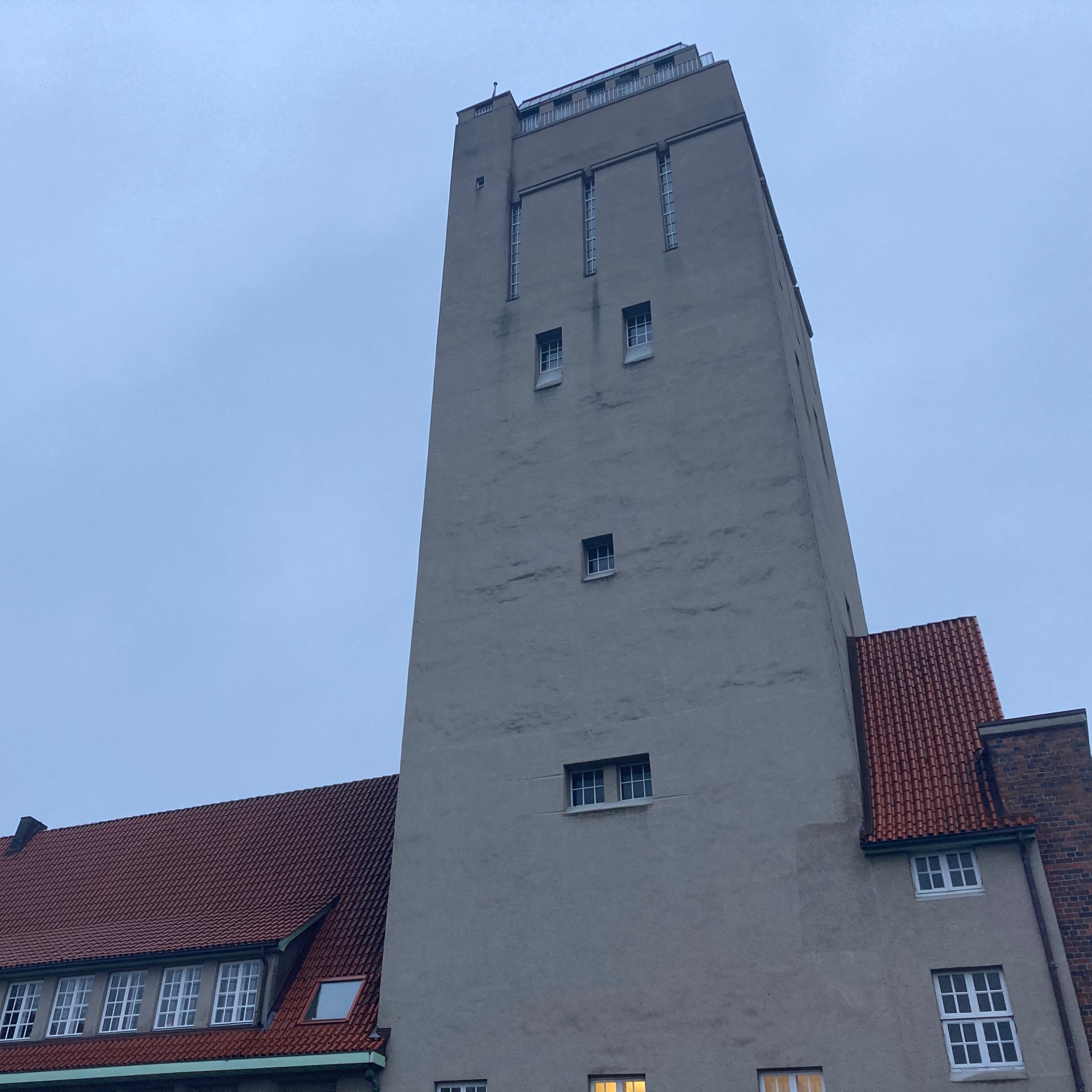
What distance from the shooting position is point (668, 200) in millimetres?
29094

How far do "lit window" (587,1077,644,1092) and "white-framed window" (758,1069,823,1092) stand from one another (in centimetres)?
217

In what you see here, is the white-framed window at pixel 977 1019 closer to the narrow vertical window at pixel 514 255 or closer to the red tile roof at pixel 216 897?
the red tile roof at pixel 216 897

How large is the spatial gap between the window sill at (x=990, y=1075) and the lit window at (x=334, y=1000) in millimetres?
11844

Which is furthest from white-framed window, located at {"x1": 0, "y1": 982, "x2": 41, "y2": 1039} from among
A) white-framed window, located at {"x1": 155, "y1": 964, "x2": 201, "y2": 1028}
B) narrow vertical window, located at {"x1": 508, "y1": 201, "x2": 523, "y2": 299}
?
narrow vertical window, located at {"x1": 508, "y1": 201, "x2": 523, "y2": 299}

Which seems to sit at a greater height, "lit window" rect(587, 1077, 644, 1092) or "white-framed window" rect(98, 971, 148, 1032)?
"white-framed window" rect(98, 971, 148, 1032)

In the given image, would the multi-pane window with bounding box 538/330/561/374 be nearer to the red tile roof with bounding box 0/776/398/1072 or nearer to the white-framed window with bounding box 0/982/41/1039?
the red tile roof with bounding box 0/776/398/1072

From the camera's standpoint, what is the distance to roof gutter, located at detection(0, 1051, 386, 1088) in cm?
2022

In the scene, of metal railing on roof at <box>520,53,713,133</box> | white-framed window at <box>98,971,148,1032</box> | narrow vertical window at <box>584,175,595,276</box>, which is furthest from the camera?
metal railing on roof at <box>520,53,713,133</box>

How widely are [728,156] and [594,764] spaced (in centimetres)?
1725

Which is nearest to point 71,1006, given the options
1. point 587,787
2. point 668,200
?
point 587,787

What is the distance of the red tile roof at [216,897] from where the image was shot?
22375 millimetres

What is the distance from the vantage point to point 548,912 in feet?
67.1

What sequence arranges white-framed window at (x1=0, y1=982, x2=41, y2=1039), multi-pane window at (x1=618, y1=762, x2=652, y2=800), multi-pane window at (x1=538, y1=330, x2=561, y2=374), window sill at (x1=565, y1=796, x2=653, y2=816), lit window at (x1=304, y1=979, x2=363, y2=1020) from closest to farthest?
window sill at (x1=565, y1=796, x2=653, y2=816)
multi-pane window at (x1=618, y1=762, x2=652, y2=800)
lit window at (x1=304, y1=979, x2=363, y2=1020)
white-framed window at (x1=0, y1=982, x2=41, y2=1039)
multi-pane window at (x1=538, y1=330, x2=561, y2=374)

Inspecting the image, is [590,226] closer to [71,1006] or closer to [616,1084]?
[616,1084]
